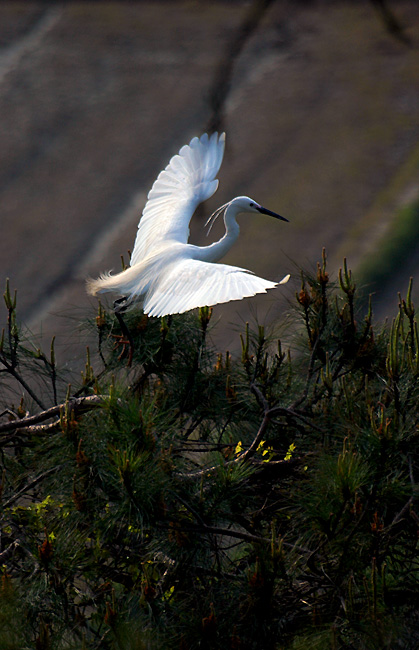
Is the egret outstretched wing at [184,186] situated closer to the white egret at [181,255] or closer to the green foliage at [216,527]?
the white egret at [181,255]

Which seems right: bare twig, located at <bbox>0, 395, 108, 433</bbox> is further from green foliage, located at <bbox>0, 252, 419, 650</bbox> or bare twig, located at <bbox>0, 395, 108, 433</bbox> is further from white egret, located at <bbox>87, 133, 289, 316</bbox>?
white egret, located at <bbox>87, 133, 289, 316</bbox>

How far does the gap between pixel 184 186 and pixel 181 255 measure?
1.42 ft

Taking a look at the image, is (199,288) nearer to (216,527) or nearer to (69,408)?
(69,408)

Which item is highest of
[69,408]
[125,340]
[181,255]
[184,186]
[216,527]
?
[184,186]

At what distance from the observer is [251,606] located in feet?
3.31

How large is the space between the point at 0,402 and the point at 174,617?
52 cm

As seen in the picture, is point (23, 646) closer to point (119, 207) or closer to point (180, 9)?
point (119, 207)

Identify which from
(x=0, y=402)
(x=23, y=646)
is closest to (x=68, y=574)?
(x=23, y=646)

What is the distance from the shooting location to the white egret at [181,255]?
1.39 metres

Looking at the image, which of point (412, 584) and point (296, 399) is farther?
point (296, 399)

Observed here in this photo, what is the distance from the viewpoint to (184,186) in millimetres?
2131

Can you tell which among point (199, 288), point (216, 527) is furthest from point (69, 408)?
point (199, 288)

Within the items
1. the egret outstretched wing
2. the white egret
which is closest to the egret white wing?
the white egret

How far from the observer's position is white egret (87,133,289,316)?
139cm
